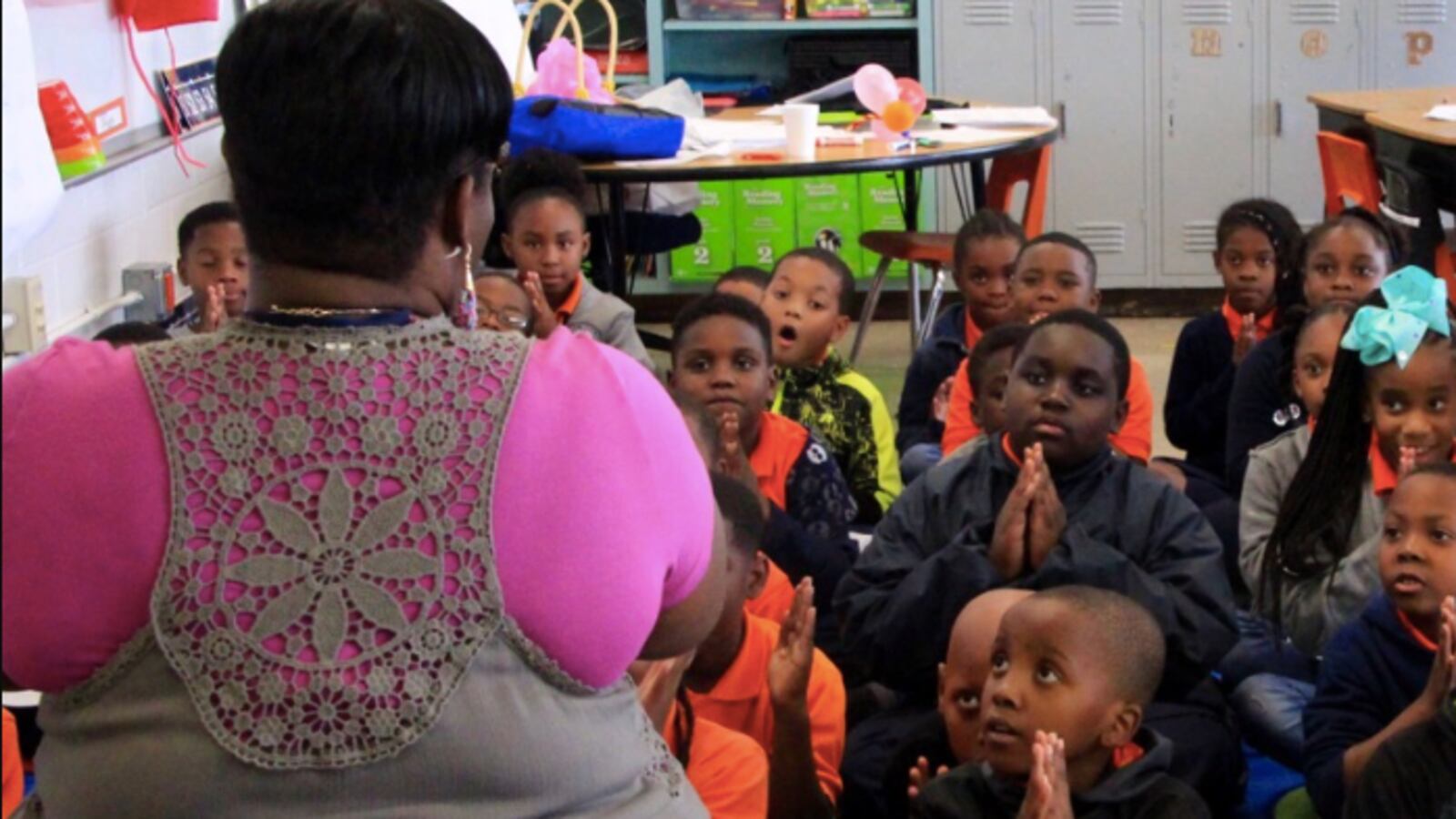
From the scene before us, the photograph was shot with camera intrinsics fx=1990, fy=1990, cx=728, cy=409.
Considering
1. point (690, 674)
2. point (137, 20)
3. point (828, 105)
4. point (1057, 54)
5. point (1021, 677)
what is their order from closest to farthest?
point (1021, 677)
point (690, 674)
point (137, 20)
point (828, 105)
point (1057, 54)

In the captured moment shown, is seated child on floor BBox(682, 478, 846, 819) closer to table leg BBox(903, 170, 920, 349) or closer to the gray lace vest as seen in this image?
the gray lace vest

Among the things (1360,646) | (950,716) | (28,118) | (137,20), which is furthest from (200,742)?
(137,20)

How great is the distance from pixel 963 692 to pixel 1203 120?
4.80m

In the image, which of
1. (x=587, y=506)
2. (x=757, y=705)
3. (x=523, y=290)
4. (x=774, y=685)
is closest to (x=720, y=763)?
(x=774, y=685)

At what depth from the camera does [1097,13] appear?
6746mm

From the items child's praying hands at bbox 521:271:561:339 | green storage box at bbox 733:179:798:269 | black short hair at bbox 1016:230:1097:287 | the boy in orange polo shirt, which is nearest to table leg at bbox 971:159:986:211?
green storage box at bbox 733:179:798:269

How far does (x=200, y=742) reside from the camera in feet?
3.64

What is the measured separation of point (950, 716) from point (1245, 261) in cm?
213

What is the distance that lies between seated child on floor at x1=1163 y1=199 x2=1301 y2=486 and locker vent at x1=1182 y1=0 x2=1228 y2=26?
2.50 meters

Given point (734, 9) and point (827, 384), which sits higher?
point (734, 9)

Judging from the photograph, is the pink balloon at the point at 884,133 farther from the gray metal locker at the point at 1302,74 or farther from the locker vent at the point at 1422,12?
the locker vent at the point at 1422,12

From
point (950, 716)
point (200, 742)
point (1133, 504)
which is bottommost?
point (950, 716)

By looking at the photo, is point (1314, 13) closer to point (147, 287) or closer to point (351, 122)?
point (147, 287)

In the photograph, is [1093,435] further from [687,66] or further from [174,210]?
[687,66]
